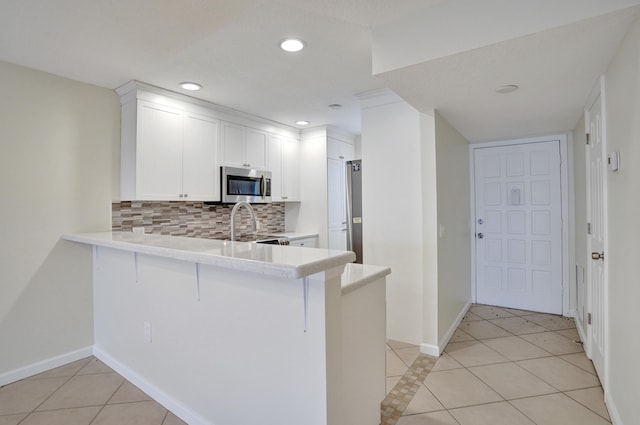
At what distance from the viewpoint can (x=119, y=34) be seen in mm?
2137

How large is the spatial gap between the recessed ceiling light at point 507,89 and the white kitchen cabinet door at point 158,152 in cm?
275

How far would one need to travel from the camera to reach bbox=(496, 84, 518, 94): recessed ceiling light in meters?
2.25

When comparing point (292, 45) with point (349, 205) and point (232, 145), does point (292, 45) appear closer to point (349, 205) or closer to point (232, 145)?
Answer: point (232, 145)

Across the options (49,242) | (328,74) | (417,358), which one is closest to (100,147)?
(49,242)

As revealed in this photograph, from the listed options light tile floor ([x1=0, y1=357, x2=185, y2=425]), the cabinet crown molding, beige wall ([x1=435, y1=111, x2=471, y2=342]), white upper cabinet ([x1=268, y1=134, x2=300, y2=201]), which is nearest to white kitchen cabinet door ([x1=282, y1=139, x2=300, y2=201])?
white upper cabinet ([x1=268, y1=134, x2=300, y2=201])

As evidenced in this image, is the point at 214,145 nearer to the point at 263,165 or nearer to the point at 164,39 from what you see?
the point at 263,165

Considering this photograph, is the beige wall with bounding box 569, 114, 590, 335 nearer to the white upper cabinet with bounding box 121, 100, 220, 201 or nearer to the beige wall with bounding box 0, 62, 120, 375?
the white upper cabinet with bounding box 121, 100, 220, 201

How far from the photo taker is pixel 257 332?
5.15 feet

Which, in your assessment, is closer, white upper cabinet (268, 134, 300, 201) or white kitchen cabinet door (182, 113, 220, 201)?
white kitchen cabinet door (182, 113, 220, 201)

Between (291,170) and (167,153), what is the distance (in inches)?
69.0

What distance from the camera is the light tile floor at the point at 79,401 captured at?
2043 mm

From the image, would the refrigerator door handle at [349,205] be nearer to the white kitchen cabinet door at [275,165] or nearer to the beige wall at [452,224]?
the white kitchen cabinet door at [275,165]

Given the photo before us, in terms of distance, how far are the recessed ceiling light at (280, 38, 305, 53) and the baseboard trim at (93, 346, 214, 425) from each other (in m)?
2.32

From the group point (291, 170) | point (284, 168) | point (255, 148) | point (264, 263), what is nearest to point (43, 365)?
point (264, 263)
